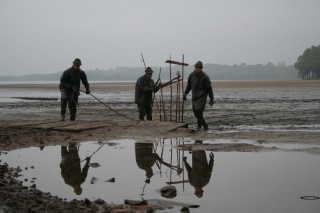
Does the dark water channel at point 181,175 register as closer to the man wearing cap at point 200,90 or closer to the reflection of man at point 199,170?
the reflection of man at point 199,170

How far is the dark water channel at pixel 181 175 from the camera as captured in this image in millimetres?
5363

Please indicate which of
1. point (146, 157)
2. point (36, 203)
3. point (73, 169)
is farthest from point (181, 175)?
point (36, 203)

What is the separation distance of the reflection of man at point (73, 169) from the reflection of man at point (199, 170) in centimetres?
166

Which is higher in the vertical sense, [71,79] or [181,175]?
[71,79]

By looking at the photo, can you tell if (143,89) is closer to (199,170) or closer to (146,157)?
(146,157)

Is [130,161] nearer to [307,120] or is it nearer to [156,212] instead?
[156,212]

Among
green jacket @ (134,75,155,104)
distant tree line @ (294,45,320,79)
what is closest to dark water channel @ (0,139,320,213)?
green jacket @ (134,75,155,104)

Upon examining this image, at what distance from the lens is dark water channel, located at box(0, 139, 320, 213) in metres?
5.36

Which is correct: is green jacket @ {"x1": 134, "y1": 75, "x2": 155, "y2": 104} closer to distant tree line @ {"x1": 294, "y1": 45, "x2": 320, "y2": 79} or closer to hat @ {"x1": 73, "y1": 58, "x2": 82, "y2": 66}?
hat @ {"x1": 73, "y1": 58, "x2": 82, "y2": 66}

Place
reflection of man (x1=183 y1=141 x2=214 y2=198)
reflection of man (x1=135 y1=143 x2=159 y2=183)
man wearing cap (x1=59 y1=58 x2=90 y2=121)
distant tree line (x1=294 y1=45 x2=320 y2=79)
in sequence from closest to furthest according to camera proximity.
A: reflection of man (x1=183 y1=141 x2=214 y2=198) → reflection of man (x1=135 y1=143 x2=159 y2=183) → man wearing cap (x1=59 y1=58 x2=90 y2=121) → distant tree line (x1=294 y1=45 x2=320 y2=79)

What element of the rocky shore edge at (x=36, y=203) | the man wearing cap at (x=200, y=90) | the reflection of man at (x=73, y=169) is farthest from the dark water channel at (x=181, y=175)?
the man wearing cap at (x=200, y=90)

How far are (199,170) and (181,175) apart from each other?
42 cm

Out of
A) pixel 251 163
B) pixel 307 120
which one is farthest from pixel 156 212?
pixel 307 120

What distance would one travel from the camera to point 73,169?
741 centimetres
